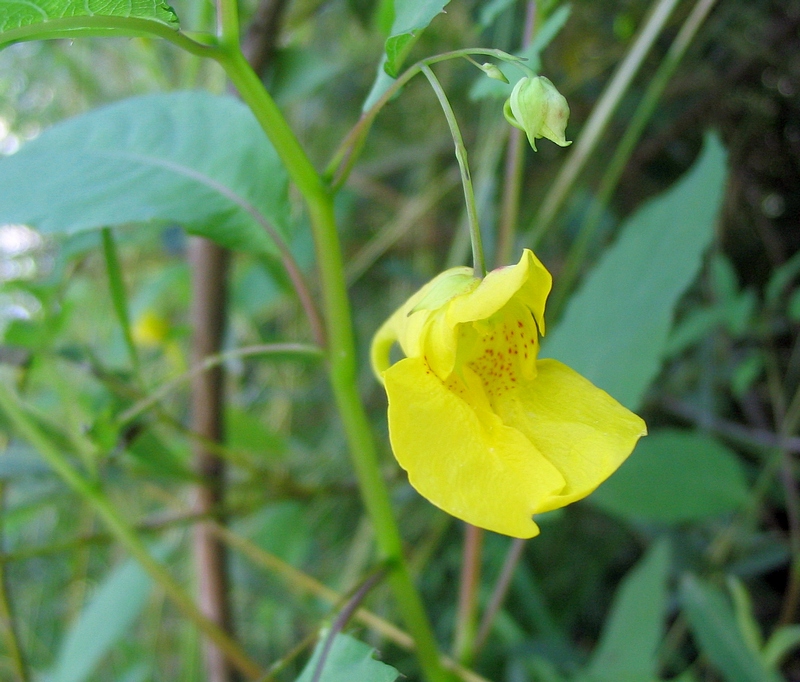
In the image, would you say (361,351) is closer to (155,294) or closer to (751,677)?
(155,294)

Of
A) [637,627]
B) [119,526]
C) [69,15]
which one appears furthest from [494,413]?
[637,627]

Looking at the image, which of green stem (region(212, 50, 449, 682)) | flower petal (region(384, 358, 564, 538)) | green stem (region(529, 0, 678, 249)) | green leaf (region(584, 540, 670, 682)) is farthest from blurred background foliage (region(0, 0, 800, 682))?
flower petal (region(384, 358, 564, 538))

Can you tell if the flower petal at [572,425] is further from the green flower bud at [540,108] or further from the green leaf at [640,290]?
the green leaf at [640,290]

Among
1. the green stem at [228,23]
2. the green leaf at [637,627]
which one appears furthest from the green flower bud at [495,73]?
the green leaf at [637,627]

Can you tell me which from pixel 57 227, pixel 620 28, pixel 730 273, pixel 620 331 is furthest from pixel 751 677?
pixel 620 28

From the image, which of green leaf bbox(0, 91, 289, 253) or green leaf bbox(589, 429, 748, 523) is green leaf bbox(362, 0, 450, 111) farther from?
green leaf bbox(589, 429, 748, 523)

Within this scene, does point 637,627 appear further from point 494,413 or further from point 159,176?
point 159,176

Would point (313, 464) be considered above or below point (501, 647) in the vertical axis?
above
